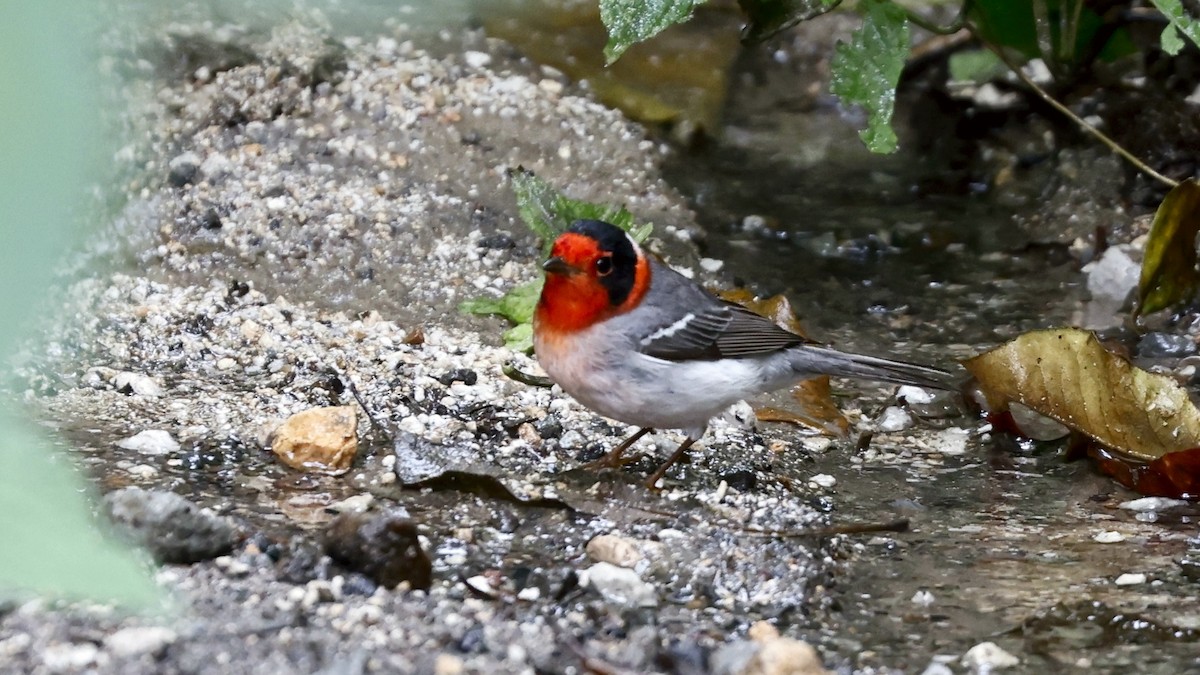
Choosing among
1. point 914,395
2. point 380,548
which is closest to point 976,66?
point 914,395

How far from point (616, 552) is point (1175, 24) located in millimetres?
2826

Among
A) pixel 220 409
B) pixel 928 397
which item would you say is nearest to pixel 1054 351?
Result: pixel 928 397

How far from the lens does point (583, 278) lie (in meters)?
3.57

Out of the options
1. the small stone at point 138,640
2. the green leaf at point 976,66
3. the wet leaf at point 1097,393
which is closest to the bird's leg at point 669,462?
the wet leaf at point 1097,393

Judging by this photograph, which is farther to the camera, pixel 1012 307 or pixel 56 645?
pixel 1012 307

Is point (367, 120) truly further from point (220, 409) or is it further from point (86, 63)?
point (86, 63)

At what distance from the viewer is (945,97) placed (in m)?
6.98

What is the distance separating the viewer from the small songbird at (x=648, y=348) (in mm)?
3523

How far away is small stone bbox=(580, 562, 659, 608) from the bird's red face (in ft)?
2.98

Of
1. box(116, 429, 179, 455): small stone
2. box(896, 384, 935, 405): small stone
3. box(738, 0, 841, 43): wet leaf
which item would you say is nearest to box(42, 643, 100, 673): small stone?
box(116, 429, 179, 455): small stone

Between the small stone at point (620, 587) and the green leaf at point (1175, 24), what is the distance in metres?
2.77

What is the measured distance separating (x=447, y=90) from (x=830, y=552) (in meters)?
3.60

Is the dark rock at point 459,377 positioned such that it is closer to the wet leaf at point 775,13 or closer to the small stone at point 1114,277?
the wet leaf at point 775,13

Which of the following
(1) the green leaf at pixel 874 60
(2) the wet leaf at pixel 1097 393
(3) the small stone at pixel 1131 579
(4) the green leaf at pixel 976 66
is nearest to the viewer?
(3) the small stone at pixel 1131 579
